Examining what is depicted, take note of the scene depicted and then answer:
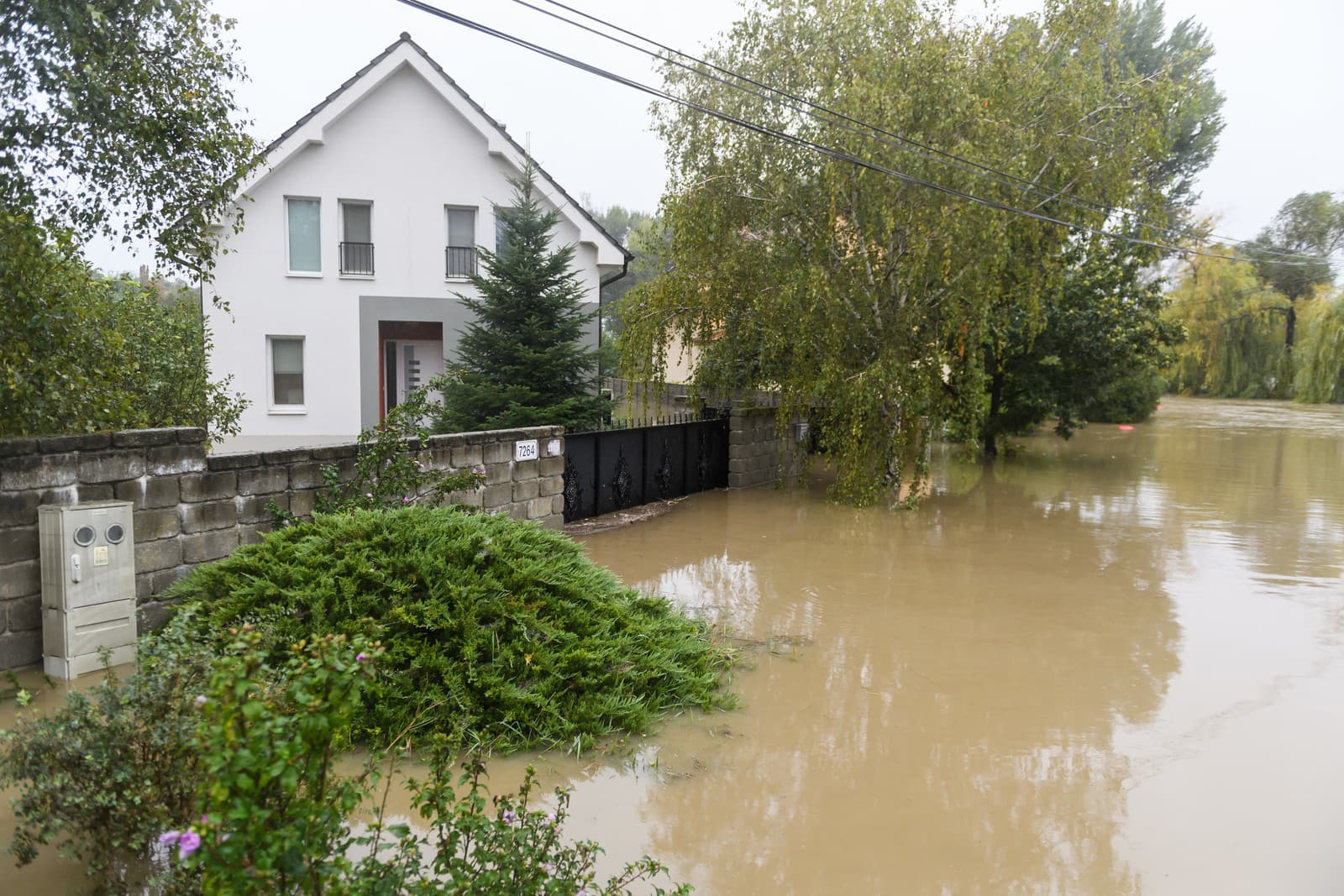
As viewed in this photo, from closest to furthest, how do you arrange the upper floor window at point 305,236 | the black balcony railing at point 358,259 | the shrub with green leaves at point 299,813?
the shrub with green leaves at point 299,813 → the upper floor window at point 305,236 → the black balcony railing at point 358,259

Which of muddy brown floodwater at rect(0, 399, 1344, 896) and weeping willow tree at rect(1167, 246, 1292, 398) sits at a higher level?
weeping willow tree at rect(1167, 246, 1292, 398)

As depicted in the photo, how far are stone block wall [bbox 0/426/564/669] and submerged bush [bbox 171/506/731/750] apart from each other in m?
0.53

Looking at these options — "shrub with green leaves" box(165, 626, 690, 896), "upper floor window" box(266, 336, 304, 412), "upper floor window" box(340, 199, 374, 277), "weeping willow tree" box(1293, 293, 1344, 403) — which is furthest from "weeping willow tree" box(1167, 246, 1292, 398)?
"shrub with green leaves" box(165, 626, 690, 896)

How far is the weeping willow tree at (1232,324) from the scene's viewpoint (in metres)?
44.8

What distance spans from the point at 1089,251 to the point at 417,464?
14.5 m

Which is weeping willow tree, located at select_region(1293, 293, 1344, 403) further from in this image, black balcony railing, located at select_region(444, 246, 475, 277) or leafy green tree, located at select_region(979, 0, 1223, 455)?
black balcony railing, located at select_region(444, 246, 475, 277)

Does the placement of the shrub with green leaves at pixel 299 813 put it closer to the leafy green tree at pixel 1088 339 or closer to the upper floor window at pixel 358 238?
the upper floor window at pixel 358 238


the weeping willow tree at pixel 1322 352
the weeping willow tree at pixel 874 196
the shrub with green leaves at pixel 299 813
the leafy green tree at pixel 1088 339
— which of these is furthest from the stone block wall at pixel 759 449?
the weeping willow tree at pixel 1322 352

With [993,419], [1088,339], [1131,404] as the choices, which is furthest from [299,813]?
[1131,404]

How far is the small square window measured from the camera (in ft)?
59.7

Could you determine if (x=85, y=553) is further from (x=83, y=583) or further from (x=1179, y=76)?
(x=1179, y=76)

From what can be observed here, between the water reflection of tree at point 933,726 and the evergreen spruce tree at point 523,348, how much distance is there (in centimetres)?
360

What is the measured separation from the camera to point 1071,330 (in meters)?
20.2

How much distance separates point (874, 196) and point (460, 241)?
9.17 meters
